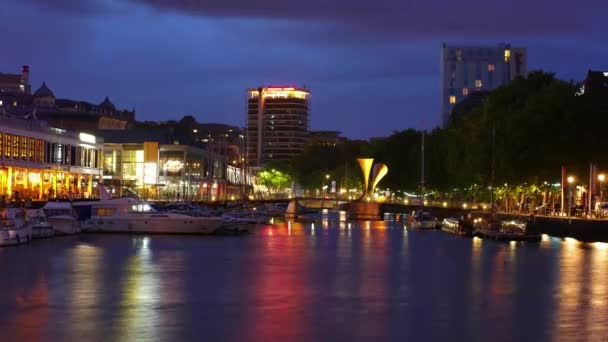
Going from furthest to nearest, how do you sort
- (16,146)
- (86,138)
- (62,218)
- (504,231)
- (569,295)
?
(86,138)
(16,146)
(504,231)
(62,218)
(569,295)

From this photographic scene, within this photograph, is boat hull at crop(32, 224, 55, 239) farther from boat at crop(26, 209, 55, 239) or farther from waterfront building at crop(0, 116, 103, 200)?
waterfront building at crop(0, 116, 103, 200)

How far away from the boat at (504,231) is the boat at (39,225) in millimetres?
42638

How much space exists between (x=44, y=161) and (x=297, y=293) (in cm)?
11490

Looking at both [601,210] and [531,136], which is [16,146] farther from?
[601,210]

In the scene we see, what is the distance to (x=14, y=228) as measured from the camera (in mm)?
79625

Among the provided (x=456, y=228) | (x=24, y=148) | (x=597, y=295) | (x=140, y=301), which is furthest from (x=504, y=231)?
(x=24, y=148)

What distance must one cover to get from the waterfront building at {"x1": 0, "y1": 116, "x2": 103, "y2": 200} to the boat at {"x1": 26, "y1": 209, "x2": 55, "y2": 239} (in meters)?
33.9

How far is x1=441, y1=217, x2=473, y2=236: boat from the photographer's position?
112 meters

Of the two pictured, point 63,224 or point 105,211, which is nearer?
point 63,224

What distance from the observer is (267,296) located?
4606 centimetres

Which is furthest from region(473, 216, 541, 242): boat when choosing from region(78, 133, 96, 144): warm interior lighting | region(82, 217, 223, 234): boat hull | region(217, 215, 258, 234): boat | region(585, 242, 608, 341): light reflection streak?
region(78, 133, 96, 144): warm interior lighting

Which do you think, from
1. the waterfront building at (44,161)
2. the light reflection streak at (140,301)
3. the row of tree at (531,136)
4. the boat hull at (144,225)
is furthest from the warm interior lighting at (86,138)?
the light reflection streak at (140,301)

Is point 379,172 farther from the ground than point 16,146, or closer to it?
closer to it

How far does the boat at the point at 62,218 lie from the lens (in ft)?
315
